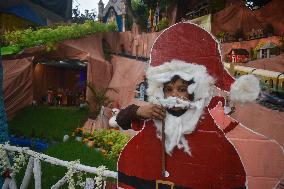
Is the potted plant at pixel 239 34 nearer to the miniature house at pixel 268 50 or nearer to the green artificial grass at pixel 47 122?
the miniature house at pixel 268 50

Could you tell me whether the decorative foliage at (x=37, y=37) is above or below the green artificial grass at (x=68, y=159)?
above

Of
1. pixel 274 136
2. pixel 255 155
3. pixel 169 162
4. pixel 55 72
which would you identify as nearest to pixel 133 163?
pixel 169 162

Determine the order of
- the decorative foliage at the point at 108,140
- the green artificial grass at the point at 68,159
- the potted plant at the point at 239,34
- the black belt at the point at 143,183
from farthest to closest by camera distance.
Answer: the decorative foliage at the point at 108,140, the potted plant at the point at 239,34, the green artificial grass at the point at 68,159, the black belt at the point at 143,183

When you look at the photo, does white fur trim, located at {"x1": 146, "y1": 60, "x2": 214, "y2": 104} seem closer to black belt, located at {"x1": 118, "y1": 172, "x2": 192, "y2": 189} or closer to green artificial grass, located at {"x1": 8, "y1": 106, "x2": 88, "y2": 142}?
black belt, located at {"x1": 118, "y1": 172, "x2": 192, "y2": 189}

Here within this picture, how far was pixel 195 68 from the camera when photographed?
2125 millimetres

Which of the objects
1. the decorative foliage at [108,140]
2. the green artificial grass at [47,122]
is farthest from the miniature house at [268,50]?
the green artificial grass at [47,122]

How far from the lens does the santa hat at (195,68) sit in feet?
6.79

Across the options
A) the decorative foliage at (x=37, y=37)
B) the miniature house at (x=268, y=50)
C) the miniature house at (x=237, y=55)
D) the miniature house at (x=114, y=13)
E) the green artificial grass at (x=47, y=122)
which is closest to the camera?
the miniature house at (x=237, y=55)

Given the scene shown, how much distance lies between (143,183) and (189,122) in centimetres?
55

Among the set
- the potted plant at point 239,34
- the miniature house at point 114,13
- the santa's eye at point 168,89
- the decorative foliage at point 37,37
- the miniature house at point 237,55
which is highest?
the miniature house at point 114,13

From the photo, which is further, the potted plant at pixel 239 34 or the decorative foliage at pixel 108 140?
the decorative foliage at pixel 108 140

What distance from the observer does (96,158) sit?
259 inches

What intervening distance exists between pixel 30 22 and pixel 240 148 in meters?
12.1

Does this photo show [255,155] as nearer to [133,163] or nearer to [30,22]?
[133,163]
